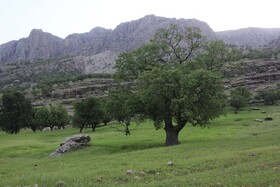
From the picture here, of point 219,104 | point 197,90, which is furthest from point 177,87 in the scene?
point 219,104

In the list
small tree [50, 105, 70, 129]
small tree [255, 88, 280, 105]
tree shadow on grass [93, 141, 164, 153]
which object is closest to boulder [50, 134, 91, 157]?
tree shadow on grass [93, 141, 164, 153]

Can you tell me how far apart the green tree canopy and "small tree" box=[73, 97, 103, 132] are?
54.5m

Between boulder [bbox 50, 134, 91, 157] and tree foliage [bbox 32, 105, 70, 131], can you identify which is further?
tree foliage [bbox 32, 105, 70, 131]

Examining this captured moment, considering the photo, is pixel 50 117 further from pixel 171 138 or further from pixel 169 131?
pixel 171 138

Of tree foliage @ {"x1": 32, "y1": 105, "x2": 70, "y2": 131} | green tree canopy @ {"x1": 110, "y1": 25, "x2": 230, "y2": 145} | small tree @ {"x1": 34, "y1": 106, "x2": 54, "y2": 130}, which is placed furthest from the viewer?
tree foliage @ {"x1": 32, "y1": 105, "x2": 70, "y2": 131}

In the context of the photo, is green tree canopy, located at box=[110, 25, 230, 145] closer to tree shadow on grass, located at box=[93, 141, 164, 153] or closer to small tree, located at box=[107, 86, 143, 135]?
small tree, located at box=[107, 86, 143, 135]

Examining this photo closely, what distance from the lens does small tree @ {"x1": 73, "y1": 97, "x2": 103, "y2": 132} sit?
103 m

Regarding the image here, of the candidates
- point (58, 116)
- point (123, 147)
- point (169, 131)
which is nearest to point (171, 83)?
point (169, 131)

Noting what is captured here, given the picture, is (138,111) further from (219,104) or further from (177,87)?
(219,104)

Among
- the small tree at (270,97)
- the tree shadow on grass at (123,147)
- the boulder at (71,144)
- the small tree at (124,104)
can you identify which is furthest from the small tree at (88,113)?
the small tree at (270,97)

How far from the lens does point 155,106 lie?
143ft

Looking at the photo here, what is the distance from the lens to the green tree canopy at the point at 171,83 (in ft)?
134

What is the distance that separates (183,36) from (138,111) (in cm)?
1285

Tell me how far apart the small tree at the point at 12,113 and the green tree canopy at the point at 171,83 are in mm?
68806
